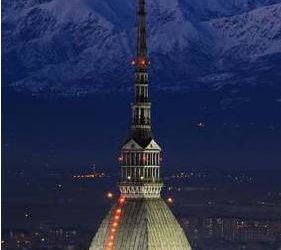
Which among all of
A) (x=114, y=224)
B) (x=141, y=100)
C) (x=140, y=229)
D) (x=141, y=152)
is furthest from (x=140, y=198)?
Answer: (x=141, y=100)

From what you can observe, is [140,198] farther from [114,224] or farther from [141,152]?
[141,152]

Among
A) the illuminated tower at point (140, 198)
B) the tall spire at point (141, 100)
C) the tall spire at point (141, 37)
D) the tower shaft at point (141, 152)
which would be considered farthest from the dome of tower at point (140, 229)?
the tall spire at point (141, 37)

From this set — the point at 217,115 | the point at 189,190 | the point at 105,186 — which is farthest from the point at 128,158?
the point at 217,115

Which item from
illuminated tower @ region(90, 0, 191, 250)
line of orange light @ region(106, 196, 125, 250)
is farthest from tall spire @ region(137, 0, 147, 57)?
line of orange light @ region(106, 196, 125, 250)

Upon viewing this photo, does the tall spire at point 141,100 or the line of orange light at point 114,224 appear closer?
the line of orange light at point 114,224

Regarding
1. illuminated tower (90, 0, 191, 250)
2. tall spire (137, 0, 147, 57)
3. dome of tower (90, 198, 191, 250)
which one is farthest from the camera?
tall spire (137, 0, 147, 57)

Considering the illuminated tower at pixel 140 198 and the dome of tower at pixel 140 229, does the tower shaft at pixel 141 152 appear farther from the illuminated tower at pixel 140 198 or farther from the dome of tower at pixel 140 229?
the dome of tower at pixel 140 229

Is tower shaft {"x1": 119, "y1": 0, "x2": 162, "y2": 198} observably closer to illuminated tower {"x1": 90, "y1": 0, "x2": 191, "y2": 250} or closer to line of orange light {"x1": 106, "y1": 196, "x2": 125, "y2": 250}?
illuminated tower {"x1": 90, "y1": 0, "x2": 191, "y2": 250}

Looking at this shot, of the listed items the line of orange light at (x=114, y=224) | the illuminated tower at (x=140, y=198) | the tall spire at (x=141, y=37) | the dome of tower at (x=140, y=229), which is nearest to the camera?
the dome of tower at (x=140, y=229)

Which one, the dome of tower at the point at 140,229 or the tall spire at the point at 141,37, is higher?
the tall spire at the point at 141,37
